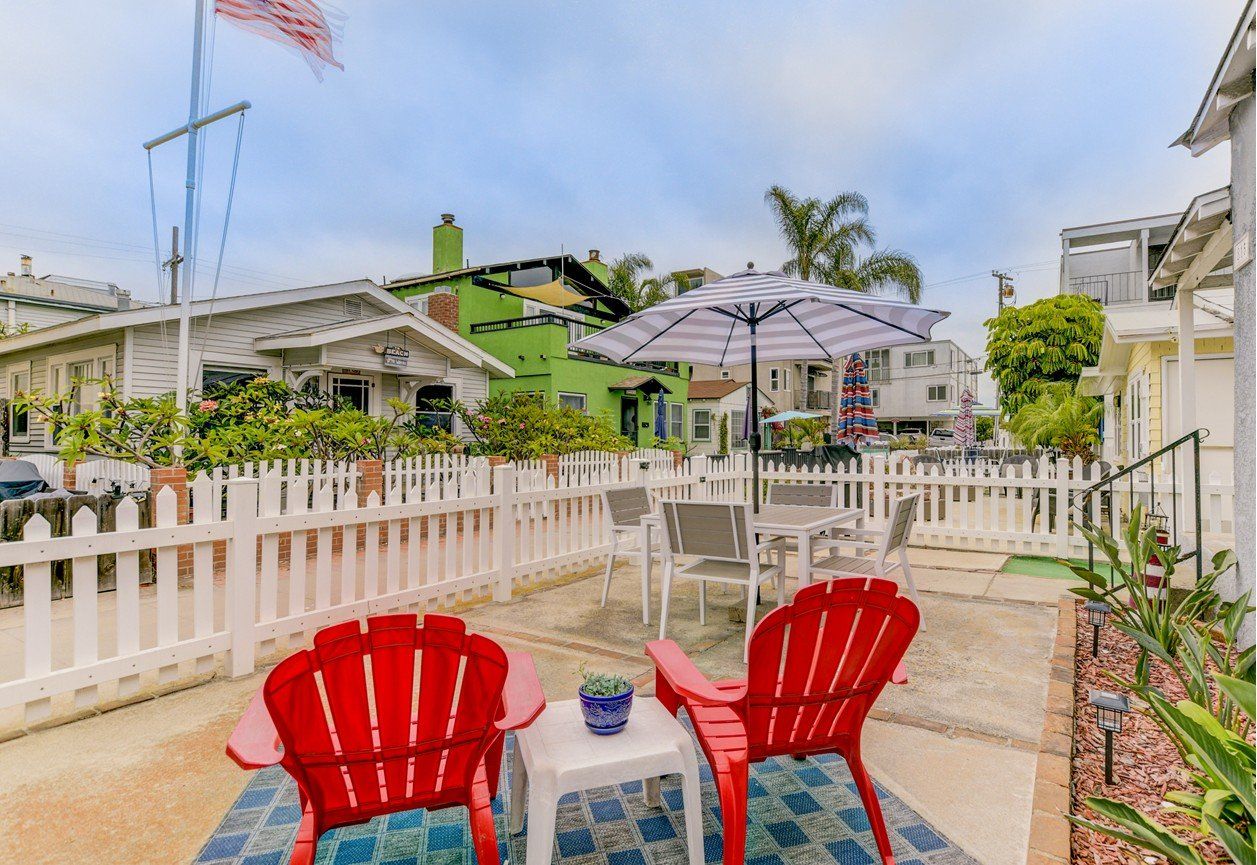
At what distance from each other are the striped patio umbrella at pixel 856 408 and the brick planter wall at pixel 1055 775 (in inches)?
306

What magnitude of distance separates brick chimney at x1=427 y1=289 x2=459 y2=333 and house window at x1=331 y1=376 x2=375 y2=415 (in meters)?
5.73

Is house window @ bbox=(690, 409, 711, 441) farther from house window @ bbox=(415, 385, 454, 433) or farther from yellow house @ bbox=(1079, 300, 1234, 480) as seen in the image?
yellow house @ bbox=(1079, 300, 1234, 480)

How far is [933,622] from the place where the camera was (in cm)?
488

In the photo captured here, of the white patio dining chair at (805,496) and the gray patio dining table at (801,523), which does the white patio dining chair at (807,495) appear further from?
the gray patio dining table at (801,523)

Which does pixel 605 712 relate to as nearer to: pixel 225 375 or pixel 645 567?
pixel 645 567

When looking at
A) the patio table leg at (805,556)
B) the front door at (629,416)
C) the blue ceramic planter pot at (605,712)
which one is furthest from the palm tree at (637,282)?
the blue ceramic planter pot at (605,712)

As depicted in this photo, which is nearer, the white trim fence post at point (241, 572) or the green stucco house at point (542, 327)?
the white trim fence post at point (241, 572)

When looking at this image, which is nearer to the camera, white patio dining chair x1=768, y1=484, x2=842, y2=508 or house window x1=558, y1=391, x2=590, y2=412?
white patio dining chair x1=768, y1=484, x2=842, y2=508

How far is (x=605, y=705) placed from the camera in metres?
2.01

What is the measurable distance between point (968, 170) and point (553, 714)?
12907 millimetres

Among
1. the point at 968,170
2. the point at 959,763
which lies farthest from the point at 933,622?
the point at 968,170

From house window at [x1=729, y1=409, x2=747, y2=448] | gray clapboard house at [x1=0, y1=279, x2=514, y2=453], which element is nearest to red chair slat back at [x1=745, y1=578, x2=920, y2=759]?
gray clapboard house at [x1=0, y1=279, x2=514, y2=453]

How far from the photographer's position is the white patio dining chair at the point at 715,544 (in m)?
4.21

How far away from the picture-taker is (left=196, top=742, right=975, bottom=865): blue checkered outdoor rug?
83.0 inches
